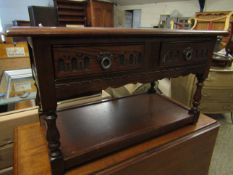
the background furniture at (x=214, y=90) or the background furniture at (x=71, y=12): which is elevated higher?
the background furniture at (x=71, y=12)

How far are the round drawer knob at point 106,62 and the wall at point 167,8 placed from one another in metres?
3.09

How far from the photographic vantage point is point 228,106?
1.88 m

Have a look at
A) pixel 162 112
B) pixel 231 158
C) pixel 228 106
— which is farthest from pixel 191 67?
pixel 228 106

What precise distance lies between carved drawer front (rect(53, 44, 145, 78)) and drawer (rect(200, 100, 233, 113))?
4.92 ft

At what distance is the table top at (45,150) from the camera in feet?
2.18

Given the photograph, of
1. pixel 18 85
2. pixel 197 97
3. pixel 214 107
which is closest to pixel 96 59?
pixel 197 97

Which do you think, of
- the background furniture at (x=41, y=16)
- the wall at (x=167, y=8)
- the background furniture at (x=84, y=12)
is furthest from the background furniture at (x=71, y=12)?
the wall at (x=167, y=8)

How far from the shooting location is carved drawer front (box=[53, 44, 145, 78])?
0.51m

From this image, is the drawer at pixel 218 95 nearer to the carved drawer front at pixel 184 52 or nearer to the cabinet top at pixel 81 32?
the carved drawer front at pixel 184 52

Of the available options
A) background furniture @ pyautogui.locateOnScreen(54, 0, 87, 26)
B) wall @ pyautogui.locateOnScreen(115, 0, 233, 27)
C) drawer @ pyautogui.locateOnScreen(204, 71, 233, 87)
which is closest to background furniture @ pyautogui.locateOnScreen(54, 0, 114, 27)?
background furniture @ pyautogui.locateOnScreen(54, 0, 87, 26)

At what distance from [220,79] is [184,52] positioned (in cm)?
124

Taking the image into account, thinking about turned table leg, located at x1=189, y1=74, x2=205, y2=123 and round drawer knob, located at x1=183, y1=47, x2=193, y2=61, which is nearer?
round drawer knob, located at x1=183, y1=47, x2=193, y2=61

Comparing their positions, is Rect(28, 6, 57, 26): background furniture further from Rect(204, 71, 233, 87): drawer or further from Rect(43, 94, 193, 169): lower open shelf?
Rect(204, 71, 233, 87): drawer

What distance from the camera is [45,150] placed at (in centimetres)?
76
